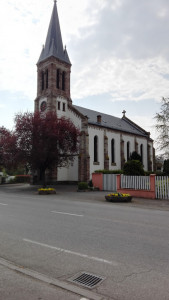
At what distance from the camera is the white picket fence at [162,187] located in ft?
52.9

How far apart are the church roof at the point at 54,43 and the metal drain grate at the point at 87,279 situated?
111 ft

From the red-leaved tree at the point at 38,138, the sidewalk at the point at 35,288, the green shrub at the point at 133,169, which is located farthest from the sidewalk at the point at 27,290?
the red-leaved tree at the point at 38,138

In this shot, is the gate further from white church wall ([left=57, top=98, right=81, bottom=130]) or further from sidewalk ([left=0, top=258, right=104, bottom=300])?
sidewalk ([left=0, top=258, right=104, bottom=300])

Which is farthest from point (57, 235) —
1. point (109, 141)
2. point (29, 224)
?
point (109, 141)

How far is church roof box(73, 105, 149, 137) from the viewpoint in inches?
1387

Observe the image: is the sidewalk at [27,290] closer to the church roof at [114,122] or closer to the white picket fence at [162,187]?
the white picket fence at [162,187]

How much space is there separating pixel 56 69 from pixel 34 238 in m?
31.5

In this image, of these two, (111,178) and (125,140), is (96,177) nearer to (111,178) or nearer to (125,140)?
(111,178)

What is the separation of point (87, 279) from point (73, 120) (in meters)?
29.5

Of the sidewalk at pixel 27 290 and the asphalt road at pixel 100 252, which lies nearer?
the sidewalk at pixel 27 290

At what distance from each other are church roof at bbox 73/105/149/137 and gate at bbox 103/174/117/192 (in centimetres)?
1077

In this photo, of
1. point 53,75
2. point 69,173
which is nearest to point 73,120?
point 53,75

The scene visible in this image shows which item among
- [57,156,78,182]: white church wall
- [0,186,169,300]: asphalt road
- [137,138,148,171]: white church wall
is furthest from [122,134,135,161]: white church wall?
[0,186,169,300]: asphalt road

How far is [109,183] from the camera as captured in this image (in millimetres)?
23625
